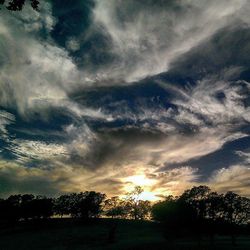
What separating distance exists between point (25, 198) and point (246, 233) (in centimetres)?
12688

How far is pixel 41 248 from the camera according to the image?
73938 millimetres

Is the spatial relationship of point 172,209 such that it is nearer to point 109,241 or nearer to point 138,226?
point 109,241

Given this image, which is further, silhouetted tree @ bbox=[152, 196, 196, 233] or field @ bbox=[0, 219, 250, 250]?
silhouetted tree @ bbox=[152, 196, 196, 233]

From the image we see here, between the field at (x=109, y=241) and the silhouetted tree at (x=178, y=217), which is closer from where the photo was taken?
the field at (x=109, y=241)

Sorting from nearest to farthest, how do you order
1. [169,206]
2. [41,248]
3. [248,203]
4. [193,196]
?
[41,248]
[169,206]
[248,203]
[193,196]

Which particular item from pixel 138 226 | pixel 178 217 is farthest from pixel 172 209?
pixel 138 226

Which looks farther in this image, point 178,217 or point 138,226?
point 138,226

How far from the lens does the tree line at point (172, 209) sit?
75.9m

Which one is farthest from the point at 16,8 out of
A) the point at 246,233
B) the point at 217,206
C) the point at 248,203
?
the point at 246,233

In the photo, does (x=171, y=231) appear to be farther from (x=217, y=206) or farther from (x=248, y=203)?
(x=248, y=203)

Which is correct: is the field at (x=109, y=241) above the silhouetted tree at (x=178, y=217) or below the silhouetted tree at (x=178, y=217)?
below

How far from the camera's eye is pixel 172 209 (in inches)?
3150

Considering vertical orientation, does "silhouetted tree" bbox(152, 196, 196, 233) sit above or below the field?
above

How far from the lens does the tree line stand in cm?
7594
